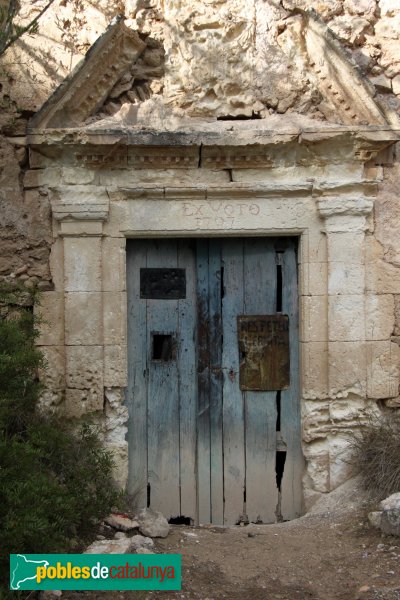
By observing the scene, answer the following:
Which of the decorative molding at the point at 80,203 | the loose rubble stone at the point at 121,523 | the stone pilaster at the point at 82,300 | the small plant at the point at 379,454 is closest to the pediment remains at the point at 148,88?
the decorative molding at the point at 80,203

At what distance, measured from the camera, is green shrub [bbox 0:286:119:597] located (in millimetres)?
2939

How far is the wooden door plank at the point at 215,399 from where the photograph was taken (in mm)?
4656

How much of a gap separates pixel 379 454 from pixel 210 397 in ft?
4.00

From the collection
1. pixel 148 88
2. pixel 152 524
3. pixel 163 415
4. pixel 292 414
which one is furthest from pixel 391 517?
pixel 148 88

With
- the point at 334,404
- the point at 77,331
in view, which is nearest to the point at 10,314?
the point at 77,331

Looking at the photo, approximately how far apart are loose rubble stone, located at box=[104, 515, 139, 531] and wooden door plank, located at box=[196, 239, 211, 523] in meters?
0.79

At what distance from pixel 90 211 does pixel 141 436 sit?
1.62 metres

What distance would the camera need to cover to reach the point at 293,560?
3676mm

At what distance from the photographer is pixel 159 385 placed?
465 cm

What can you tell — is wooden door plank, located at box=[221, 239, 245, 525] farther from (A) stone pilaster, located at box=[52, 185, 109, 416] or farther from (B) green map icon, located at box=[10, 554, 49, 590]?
(B) green map icon, located at box=[10, 554, 49, 590]

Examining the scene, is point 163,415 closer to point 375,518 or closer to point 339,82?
point 375,518

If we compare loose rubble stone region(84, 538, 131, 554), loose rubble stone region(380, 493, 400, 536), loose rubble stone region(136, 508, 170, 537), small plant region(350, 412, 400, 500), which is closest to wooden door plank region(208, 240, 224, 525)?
loose rubble stone region(136, 508, 170, 537)

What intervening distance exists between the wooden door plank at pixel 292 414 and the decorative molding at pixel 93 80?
1727 millimetres

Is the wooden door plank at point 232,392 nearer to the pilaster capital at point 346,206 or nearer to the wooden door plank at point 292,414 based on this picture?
the wooden door plank at point 292,414
